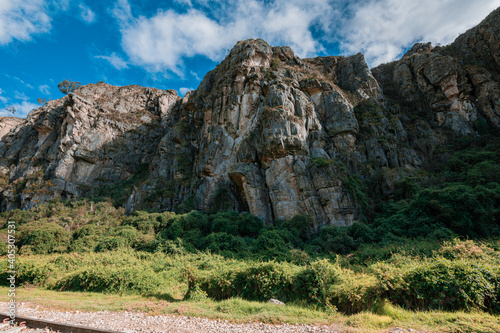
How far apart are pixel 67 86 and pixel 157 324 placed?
73.8m

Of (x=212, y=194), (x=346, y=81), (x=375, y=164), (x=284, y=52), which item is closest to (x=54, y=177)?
(x=212, y=194)

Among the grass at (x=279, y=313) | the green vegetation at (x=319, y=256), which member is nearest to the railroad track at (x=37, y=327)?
the grass at (x=279, y=313)

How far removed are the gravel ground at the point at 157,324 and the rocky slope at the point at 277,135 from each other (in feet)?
60.4

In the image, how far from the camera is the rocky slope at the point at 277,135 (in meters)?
27.5

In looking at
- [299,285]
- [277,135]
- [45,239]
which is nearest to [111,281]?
[299,285]

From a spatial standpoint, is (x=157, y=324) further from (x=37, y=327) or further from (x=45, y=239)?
(x=45, y=239)

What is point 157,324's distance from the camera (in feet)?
25.1

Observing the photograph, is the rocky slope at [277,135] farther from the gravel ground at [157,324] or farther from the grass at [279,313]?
the gravel ground at [157,324]

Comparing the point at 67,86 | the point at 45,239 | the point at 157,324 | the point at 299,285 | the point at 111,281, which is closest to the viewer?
the point at 157,324

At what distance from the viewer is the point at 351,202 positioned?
24516 millimetres

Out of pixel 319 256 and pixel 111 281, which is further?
pixel 319 256

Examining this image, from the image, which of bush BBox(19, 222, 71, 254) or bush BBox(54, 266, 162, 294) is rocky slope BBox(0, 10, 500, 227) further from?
bush BBox(54, 266, 162, 294)

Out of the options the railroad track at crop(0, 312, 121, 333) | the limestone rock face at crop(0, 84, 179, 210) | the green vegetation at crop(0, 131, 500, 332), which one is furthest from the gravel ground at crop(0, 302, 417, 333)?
the limestone rock face at crop(0, 84, 179, 210)

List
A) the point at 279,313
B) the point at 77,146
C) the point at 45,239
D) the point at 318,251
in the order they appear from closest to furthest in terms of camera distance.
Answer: the point at 279,313 → the point at 318,251 → the point at 45,239 → the point at 77,146
